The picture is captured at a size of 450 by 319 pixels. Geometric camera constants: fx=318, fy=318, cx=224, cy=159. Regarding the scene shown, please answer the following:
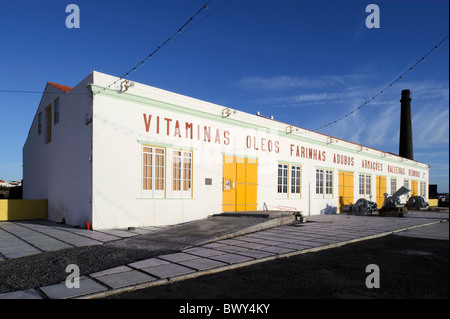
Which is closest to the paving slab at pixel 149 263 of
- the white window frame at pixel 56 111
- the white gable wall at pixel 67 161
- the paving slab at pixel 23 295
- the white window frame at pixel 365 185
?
the paving slab at pixel 23 295

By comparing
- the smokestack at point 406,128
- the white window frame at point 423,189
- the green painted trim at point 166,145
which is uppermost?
the smokestack at point 406,128

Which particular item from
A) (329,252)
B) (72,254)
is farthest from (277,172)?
(72,254)

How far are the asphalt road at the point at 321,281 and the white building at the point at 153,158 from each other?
617cm

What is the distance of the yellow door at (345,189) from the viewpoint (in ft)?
66.8

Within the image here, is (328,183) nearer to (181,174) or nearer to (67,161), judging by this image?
(181,174)

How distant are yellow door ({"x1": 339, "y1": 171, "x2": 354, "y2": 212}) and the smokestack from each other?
16.7m

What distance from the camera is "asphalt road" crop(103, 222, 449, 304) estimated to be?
389 cm

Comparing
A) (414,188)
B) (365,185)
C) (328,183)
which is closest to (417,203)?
(365,185)

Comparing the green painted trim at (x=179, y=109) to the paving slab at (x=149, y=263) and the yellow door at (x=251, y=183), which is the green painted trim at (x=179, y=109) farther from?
the paving slab at (x=149, y=263)

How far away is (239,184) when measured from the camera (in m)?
13.8

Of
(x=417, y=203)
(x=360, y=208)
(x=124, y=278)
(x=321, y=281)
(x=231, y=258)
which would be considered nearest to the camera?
(x=321, y=281)

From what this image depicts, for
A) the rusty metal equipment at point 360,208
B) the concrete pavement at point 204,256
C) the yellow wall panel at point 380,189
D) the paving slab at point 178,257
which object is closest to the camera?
the concrete pavement at point 204,256

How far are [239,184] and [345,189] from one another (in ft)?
33.1
